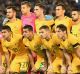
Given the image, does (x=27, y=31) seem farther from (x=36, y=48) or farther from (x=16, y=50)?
(x=16, y=50)

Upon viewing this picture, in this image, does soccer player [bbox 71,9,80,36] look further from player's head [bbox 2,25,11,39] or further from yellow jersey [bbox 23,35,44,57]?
player's head [bbox 2,25,11,39]

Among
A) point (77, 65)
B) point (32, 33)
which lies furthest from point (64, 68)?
point (32, 33)

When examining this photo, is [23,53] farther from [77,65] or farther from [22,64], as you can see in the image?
[77,65]

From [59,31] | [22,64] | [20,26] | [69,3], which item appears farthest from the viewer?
[69,3]

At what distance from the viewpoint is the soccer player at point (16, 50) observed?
1260 cm

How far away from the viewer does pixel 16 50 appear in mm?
12688

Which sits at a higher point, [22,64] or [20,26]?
[20,26]

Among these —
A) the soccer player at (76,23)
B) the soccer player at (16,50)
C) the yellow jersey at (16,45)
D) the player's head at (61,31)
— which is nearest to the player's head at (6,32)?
the soccer player at (16,50)

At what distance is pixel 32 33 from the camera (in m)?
12.3

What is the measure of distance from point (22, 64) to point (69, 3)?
5090 millimetres

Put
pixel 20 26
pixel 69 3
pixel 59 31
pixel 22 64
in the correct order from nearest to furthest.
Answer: pixel 59 31 → pixel 22 64 → pixel 20 26 → pixel 69 3

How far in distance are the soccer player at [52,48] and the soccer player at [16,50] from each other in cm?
75

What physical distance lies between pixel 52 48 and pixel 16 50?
1.00 metres

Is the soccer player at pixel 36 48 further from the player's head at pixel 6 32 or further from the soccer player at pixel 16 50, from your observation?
the player's head at pixel 6 32
